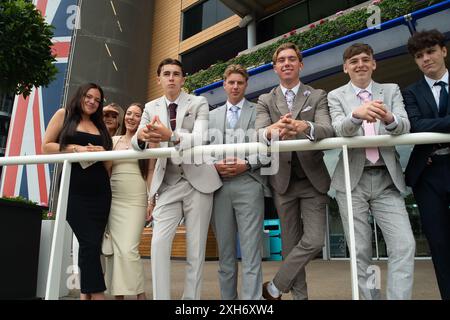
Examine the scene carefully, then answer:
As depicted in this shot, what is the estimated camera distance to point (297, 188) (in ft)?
7.78

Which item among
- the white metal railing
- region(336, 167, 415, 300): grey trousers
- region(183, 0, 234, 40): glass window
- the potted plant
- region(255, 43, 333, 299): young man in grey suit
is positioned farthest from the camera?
region(183, 0, 234, 40): glass window

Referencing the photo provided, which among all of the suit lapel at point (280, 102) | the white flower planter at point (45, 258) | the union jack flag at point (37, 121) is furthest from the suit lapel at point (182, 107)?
the union jack flag at point (37, 121)

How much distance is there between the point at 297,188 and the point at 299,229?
0.30m

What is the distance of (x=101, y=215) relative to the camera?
249 centimetres

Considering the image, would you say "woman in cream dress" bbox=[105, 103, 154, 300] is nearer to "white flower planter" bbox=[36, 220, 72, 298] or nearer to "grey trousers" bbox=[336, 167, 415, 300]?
"white flower planter" bbox=[36, 220, 72, 298]

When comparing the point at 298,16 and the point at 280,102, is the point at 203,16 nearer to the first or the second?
the point at 298,16

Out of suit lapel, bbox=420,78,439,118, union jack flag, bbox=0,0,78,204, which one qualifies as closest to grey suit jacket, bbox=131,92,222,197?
suit lapel, bbox=420,78,439,118

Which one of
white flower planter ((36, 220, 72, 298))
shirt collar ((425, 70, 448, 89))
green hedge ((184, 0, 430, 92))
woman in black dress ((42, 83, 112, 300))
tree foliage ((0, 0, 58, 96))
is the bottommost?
white flower planter ((36, 220, 72, 298))

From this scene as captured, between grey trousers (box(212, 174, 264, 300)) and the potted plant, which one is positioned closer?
grey trousers (box(212, 174, 264, 300))

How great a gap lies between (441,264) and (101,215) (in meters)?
2.17

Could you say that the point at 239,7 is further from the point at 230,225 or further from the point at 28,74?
the point at 230,225

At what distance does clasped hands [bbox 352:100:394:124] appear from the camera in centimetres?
185

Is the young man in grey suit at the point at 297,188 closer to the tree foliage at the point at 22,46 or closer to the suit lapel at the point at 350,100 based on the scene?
the suit lapel at the point at 350,100

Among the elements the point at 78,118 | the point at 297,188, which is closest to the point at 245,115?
the point at 297,188
